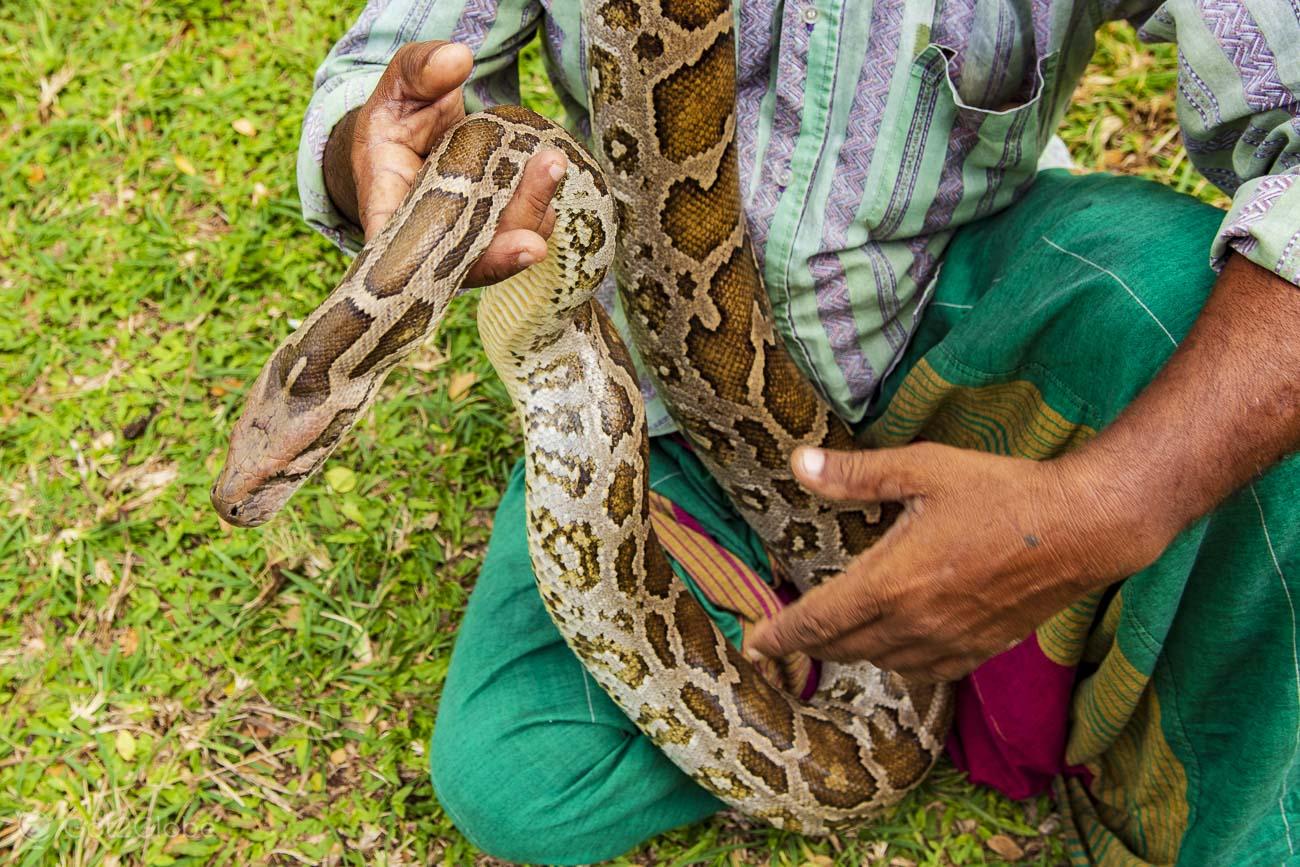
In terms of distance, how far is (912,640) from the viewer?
211cm

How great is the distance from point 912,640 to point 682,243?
1.10 m

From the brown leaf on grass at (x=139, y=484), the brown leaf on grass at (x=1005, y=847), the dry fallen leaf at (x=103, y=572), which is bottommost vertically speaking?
the brown leaf on grass at (x=1005, y=847)

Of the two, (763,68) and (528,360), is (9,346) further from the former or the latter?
(763,68)

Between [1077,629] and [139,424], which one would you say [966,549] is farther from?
[139,424]

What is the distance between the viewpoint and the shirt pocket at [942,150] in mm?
2486

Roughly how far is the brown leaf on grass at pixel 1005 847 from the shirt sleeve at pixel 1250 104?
5.95 ft

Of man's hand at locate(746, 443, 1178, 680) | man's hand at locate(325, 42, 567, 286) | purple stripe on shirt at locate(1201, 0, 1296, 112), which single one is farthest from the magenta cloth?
man's hand at locate(325, 42, 567, 286)

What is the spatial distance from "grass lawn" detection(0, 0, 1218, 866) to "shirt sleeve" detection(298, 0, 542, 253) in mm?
1258

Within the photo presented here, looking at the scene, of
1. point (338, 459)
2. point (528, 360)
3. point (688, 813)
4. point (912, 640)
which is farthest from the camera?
point (338, 459)

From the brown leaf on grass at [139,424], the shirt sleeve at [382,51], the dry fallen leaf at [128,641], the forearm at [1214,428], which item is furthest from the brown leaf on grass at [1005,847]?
the brown leaf on grass at [139,424]

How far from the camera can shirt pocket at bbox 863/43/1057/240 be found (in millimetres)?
2486

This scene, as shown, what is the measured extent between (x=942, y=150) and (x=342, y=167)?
1.39 m

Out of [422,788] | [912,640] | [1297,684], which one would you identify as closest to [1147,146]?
[1297,684]

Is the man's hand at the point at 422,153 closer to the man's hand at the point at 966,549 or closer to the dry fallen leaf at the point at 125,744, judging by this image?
the man's hand at the point at 966,549
